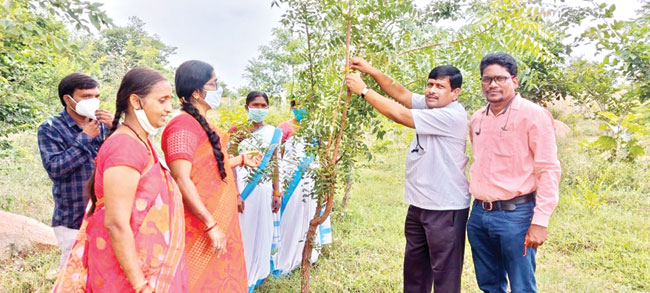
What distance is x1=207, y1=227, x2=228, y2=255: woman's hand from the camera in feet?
6.91

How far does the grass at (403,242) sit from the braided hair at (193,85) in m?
0.97

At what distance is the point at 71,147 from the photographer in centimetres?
244

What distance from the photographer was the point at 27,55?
166 inches

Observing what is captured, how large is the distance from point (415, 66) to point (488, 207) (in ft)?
3.27

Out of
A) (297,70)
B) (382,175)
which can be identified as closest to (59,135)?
(297,70)

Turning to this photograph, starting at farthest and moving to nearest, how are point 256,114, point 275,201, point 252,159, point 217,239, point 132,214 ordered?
point 275,201
point 256,114
point 252,159
point 217,239
point 132,214

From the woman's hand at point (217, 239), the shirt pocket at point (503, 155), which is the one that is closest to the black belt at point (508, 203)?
the shirt pocket at point (503, 155)

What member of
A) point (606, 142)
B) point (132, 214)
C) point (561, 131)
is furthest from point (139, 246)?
point (561, 131)

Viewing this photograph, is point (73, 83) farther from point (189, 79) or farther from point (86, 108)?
point (189, 79)

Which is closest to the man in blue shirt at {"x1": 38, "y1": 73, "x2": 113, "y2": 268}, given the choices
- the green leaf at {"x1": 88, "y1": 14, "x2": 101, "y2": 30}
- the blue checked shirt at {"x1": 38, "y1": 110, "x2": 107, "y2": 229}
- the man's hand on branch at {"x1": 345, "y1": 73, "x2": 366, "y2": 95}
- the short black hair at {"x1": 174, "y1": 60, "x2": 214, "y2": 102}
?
the blue checked shirt at {"x1": 38, "y1": 110, "x2": 107, "y2": 229}

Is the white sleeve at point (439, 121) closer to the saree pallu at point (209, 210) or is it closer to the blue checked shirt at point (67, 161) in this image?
the saree pallu at point (209, 210)

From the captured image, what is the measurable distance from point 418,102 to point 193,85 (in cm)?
146

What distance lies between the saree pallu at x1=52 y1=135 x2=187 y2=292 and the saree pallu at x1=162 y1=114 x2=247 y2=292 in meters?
0.37

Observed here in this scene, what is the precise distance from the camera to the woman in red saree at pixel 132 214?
153cm
